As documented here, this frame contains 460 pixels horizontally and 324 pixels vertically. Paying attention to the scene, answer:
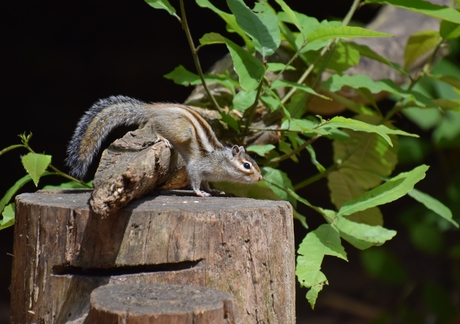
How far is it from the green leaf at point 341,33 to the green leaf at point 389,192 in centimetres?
49

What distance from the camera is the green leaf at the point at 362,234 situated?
2.19 meters

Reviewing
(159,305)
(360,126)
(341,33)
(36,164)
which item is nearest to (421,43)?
(341,33)

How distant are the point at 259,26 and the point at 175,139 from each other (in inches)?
21.2

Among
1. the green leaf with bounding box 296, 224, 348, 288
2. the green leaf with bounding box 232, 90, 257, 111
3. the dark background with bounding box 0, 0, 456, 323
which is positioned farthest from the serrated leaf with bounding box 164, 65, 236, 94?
the dark background with bounding box 0, 0, 456, 323

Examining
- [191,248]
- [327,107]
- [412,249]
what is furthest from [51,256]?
[412,249]

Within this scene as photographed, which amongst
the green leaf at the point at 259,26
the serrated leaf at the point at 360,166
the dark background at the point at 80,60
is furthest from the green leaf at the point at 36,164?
the dark background at the point at 80,60

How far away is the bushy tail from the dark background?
3.17 meters

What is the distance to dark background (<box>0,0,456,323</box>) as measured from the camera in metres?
5.62

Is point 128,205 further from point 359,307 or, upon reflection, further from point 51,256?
point 359,307

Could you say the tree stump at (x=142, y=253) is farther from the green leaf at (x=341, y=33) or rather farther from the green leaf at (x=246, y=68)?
the green leaf at (x=341, y=33)

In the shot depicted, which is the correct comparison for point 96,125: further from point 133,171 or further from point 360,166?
point 360,166

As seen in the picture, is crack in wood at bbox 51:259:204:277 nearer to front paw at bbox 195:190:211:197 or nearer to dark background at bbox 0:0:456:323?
front paw at bbox 195:190:211:197

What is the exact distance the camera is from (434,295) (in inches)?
178

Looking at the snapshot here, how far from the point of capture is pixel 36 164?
1.99 m
